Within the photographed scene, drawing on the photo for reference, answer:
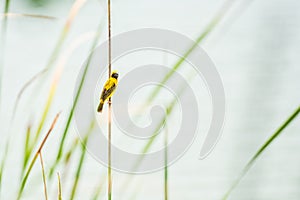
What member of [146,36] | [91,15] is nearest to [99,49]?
[146,36]

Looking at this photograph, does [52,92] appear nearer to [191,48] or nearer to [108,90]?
[108,90]

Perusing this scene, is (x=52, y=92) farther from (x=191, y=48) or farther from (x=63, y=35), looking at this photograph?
(x=191, y=48)

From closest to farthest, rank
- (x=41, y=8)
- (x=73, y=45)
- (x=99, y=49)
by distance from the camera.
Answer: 1. (x=73, y=45)
2. (x=99, y=49)
3. (x=41, y=8)

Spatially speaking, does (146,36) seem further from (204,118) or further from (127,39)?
(204,118)

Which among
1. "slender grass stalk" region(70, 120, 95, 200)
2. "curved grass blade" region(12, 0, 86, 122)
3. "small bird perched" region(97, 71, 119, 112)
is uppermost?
"curved grass blade" region(12, 0, 86, 122)

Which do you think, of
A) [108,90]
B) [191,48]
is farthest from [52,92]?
[191,48]

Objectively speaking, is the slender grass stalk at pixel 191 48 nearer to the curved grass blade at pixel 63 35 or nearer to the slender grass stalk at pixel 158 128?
the slender grass stalk at pixel 158 128

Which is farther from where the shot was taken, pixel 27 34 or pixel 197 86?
pixel 27 34

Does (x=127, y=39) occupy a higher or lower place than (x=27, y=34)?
lower

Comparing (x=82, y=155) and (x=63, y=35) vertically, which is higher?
(x=63, y=35)

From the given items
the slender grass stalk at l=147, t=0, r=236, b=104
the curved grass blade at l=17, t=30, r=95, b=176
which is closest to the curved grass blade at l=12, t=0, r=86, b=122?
the curved grass blade at l=17, t=30, r=95, b=176

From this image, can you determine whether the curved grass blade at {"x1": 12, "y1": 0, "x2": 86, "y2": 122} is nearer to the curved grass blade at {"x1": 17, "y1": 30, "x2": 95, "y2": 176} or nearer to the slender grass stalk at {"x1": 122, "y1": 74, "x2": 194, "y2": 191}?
the curved grass blade at {"x1": 17, "y1": 30, "x2": 95, "y2": 176}
